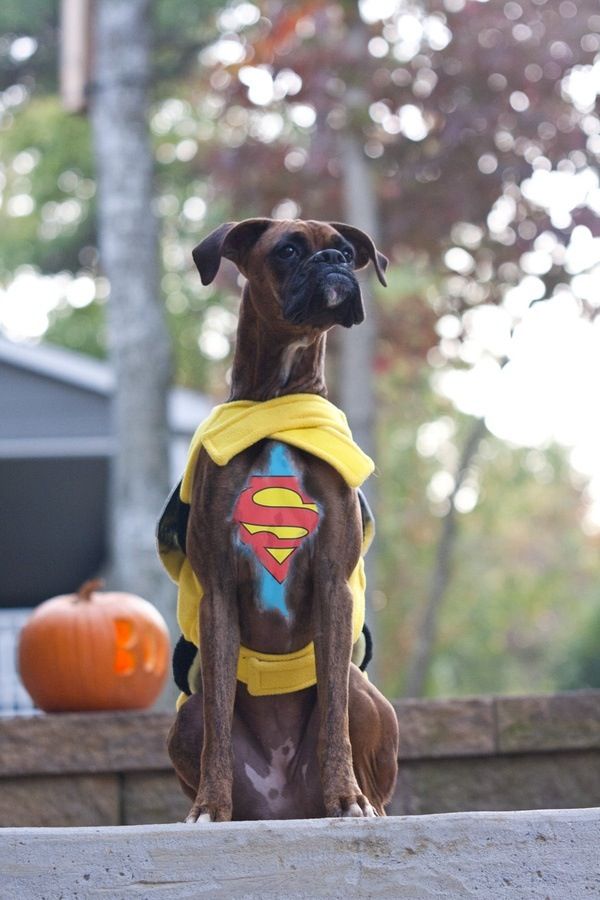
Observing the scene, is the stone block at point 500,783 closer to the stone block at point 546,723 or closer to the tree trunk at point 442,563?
the stone block at point 546,723

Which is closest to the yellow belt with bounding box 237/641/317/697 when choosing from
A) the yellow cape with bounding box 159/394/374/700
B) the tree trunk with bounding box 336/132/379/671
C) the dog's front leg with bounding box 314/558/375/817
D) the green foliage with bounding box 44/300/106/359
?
the yellow cape with bounding box 159/394/374/700

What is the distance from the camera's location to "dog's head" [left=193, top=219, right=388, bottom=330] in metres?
3.57

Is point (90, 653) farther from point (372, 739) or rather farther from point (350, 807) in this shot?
point (350, 807)

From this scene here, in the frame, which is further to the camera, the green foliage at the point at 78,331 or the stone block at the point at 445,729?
the green foliage at the point at 78,331

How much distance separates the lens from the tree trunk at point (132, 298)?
966 cm

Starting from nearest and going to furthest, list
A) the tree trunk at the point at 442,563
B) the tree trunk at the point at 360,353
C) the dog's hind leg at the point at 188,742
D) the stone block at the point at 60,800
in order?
the dog's hind leg at the point at 188,742 → the stone block at the point at 60,800 → the tree trunk at the point at 360,353 → the tree trunk at the point at 442,563

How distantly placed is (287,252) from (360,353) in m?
4.77

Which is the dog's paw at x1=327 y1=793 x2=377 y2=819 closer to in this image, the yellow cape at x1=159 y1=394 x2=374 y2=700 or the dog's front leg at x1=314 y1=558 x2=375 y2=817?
the dog's front leg at x1=314 y1=558 x2=375 y2=817

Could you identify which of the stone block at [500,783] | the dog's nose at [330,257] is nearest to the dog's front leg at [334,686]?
the dog's nose at [330,257]

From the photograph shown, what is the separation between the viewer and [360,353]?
8.45 meters

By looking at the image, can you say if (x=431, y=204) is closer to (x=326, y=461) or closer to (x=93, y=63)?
(x=93, y=63)

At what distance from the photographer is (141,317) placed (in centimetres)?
1009

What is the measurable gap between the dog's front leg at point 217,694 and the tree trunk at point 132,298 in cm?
571

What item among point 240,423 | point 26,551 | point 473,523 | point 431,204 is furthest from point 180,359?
point 240,423
